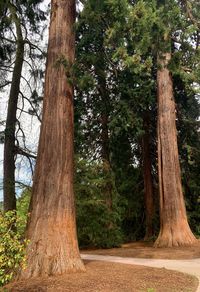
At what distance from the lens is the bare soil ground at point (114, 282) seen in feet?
26.7

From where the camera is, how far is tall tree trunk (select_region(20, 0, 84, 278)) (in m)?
9.59

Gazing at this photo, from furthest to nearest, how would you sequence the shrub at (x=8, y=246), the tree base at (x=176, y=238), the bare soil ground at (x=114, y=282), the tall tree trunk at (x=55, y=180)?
the tree base at (x=176, y=238) → the tall tree trunk at (x=55, y=180) → the bare soil ground at (x=114, y=282) → the shrub at (x=8, y=246)

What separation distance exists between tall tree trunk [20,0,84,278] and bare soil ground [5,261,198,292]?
1.71 feet

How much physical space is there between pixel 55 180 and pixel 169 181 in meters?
9.46

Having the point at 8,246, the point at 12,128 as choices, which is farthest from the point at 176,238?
the point at 8,246

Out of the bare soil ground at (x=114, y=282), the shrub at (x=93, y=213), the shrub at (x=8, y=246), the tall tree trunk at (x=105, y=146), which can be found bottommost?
the bare soil ground at (x=114, y=282)

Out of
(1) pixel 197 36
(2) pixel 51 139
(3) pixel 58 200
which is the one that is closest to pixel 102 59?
(2) pixel 51 139

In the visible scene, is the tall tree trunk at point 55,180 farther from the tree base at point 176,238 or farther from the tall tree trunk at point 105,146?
the tree base at point 176,238

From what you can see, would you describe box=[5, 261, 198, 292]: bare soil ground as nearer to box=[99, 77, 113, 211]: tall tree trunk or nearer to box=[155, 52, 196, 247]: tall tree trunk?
box=[155, 52, 196, 247]: tall tree trunk

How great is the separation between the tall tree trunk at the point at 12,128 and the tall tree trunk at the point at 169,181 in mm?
5651

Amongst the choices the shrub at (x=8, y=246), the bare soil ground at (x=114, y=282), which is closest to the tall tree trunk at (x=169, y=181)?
the bare soil ground at (x=114, y=282)

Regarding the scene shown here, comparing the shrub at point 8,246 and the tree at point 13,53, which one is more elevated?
the tree at point 13,53

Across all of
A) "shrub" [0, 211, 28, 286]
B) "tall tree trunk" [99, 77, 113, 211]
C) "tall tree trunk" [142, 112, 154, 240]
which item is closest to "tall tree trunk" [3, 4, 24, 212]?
"tall tree trunk" [99, 77, 113, 211]

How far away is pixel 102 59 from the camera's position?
12.7 meters
